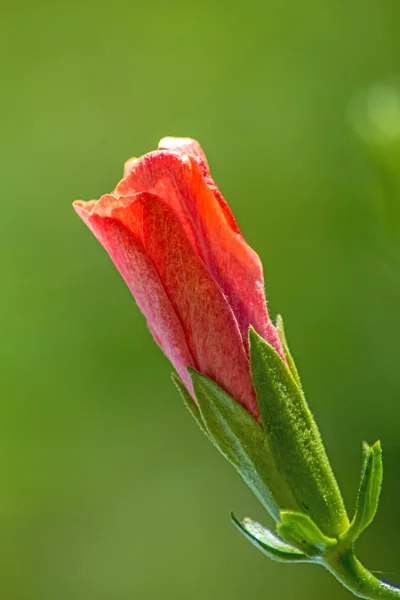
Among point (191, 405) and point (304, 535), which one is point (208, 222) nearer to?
point (191, 405)

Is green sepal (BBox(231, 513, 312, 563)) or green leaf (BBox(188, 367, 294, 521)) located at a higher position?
green leaf (BBox(188, 367, 294, 521))

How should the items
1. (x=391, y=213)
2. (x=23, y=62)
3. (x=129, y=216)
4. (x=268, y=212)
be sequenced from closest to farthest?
(x=129, y=216) < (x=391, y=213) < (x=268, y=212) < (x=23, y=62)

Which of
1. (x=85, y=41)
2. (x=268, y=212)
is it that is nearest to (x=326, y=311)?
(x=268, y=212)

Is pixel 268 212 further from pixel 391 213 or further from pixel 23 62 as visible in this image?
pixel 391 213

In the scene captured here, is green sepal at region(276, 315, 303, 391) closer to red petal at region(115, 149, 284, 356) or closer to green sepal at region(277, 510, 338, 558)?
red petal at region(115, 149, 284, 356)

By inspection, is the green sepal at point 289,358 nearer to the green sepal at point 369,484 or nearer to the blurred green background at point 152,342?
the green sepal at point 369,484

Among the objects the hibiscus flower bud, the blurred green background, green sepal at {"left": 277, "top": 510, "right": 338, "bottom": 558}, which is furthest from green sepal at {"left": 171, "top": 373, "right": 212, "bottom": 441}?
the blurred green background

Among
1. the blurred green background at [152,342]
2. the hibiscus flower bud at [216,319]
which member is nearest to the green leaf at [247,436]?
the hibiscus flower bud at [216,319]
